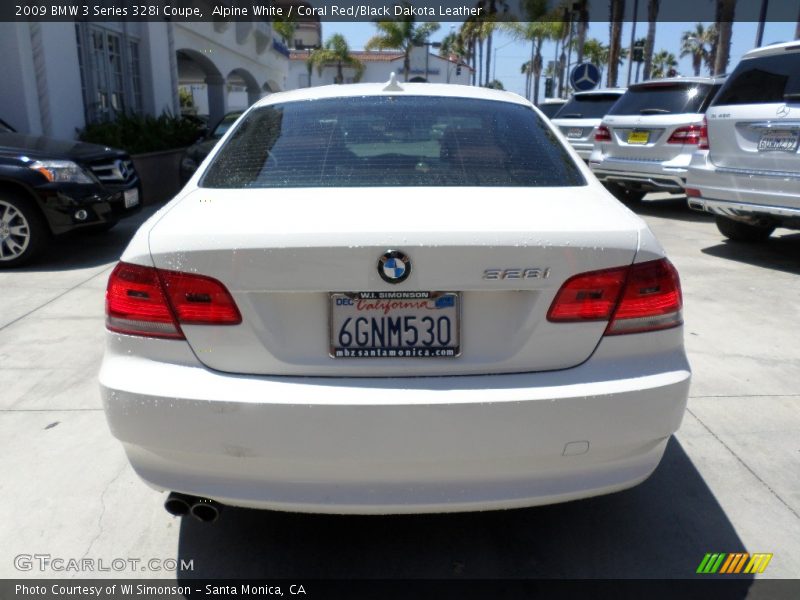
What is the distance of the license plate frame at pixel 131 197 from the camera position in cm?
745

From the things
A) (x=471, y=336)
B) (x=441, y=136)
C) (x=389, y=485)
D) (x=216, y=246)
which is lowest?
(x=389, y=485)

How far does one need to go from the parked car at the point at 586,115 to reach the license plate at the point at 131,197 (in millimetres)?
7153

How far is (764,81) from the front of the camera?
638cm

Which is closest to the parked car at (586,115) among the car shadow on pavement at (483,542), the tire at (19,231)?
the tire at (19,231)

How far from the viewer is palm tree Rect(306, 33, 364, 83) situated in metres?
51.0

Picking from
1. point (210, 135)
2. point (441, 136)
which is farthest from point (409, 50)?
point (441, 136)

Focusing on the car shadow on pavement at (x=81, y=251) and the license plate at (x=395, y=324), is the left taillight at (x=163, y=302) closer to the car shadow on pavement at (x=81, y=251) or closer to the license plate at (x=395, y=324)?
the license plate at (x=395, y=324)

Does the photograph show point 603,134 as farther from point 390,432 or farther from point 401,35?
point 401,35

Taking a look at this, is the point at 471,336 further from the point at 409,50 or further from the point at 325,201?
the point at 409,50

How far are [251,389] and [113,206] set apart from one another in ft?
19.1

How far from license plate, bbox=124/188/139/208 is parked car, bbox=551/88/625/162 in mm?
7153

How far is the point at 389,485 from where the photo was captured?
6.77 ft

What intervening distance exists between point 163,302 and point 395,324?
2.20 ft

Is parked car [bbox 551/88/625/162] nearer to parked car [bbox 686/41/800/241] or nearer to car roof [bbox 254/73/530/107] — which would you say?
parked car [bbox 686/41/800/241]
